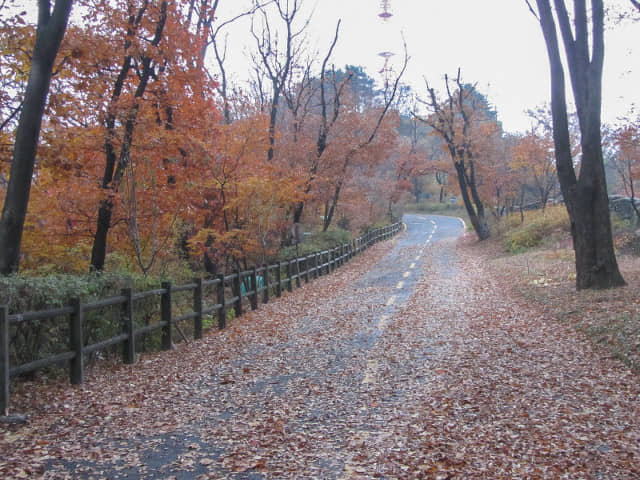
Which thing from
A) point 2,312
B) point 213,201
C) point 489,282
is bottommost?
point 489,282

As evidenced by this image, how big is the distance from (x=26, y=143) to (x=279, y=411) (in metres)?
5.66

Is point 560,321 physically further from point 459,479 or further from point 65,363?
point 65,363

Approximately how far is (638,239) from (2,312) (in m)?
21.0

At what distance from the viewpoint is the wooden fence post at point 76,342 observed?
250 inches

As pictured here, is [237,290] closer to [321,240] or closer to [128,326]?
[128,326]

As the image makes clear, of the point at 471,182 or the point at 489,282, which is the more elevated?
the point at 471,182

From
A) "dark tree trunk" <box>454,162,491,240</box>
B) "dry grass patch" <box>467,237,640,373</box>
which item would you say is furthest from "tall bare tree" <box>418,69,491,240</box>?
"dry grass patch" <box>467,237,640,373</box>

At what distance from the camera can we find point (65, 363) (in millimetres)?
6859

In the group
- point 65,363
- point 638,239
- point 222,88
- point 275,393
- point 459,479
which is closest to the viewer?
point 459,479

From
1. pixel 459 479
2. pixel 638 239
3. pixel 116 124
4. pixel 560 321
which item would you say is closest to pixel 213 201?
pixel 116 124

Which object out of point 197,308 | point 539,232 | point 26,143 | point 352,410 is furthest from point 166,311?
point 539,232

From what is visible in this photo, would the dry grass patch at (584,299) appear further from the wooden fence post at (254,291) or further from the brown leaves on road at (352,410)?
the wooden fence post at (254,291)

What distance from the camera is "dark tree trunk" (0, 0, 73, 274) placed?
7844 mm

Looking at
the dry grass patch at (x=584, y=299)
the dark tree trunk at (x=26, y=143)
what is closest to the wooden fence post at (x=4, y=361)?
the dark tree trunk at (x=26, y=143)
